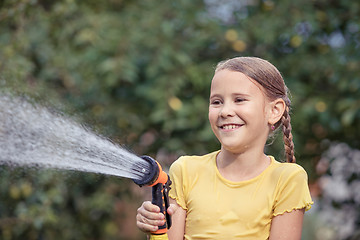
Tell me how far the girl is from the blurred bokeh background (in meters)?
1.74

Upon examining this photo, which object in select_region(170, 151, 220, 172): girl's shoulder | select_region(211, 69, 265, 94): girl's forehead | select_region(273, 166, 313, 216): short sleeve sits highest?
select_region(211, 69, 265, 94): girl's forehead

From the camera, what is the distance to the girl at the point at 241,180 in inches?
76.5

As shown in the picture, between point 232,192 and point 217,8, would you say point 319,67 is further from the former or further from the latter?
point 232,192

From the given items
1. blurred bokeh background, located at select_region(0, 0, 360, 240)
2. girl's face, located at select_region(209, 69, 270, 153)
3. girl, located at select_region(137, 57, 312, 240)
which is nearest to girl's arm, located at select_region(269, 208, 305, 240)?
girl, located at select_region(137, 57, 312, 240)

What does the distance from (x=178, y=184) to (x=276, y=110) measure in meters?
0.44

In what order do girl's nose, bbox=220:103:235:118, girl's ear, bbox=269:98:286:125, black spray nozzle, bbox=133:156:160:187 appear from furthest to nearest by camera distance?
1. girl's ear, bbox=269:98:286:125
2. girl's nose, bbox=220:103:235:118
3. black spray nozzle, bbox=133:156:160:187

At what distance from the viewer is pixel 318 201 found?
15.0 ft

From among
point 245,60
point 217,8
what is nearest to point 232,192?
point 245,60

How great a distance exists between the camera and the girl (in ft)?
6.38

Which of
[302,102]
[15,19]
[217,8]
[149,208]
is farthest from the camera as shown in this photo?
[217,8]

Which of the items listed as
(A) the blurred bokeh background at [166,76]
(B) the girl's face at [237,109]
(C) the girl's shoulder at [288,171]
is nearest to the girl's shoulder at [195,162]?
(B) the girl's face at [237,109]

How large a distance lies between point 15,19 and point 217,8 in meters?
1.53

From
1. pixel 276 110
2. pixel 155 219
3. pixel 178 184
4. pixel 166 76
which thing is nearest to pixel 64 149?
pixel 178 184

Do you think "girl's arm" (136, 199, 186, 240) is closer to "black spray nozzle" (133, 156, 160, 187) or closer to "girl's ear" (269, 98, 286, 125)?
"black spray nozzle" (133, 156, 160, 187)
